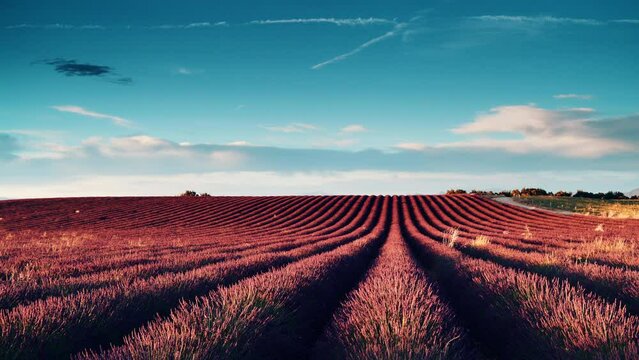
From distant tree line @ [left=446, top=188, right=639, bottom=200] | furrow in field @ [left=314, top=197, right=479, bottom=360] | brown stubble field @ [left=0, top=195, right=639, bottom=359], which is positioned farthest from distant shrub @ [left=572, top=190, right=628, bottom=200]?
furrow in field @ [left=314, top=197, right=479, bottom=360]

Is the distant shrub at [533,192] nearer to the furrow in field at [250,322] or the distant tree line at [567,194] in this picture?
the distant tree line at [567,194]

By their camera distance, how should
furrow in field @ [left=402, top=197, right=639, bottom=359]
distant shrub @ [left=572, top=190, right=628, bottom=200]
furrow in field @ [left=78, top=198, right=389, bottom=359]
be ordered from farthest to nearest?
distant shrub @ [left=572, top=190, right=628, bottom=200], furrow in field @ [left=402, top=197, right=639, bottom=359], furrow in field @ [left=78, top=198, right=389, bottom=359]

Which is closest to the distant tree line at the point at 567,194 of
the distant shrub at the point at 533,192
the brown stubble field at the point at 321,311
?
the distant shrub at the point at 533,192

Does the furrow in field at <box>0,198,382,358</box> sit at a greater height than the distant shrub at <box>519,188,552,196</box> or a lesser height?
lesser

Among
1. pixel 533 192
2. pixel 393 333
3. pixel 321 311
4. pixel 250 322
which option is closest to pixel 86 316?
pixel 250 322

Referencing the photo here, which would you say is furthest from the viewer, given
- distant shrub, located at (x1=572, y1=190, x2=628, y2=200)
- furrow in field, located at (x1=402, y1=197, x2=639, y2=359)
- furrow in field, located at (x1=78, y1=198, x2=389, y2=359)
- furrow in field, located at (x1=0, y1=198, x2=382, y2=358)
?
distant shrub, located at (x1=572, y1=190, x2=628, y2=200)

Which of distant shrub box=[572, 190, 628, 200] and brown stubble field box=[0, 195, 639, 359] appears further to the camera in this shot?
distant shrub box=[572, 190, 628, 200]

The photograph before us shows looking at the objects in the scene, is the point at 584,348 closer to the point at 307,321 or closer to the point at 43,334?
the point at 307,321

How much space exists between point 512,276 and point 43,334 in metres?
5.57

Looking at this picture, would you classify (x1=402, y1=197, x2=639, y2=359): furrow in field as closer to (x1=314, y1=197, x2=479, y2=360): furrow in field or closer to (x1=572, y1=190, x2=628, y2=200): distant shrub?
(x1=314, y1=197, x2=479, y2=360): furrow in field

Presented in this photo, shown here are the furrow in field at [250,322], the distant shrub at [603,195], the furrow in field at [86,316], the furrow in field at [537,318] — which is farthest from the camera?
the distant shrub at [603,195]

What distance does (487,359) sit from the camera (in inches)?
186

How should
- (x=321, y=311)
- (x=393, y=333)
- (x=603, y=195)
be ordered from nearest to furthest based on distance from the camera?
(x=393, y=333) < (x=321, y=311) < (x=603, y=195)

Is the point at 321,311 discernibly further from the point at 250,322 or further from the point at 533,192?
the point at 533,192
